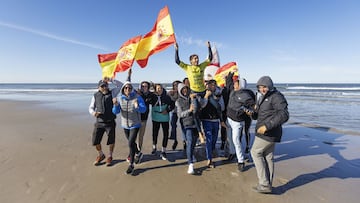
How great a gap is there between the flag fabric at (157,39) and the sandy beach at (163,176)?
2.93 meters

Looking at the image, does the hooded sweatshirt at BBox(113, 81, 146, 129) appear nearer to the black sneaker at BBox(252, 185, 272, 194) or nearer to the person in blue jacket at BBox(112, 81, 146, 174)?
the person in blue jacket at BBox(112, 81, 146, 174)

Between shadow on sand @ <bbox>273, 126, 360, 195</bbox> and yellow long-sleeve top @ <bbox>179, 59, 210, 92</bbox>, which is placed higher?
yellow long-sleeve top @ <bbox>179, 59, 210, 92</bbox>

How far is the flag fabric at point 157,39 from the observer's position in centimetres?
542

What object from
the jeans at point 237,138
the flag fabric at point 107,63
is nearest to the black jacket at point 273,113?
the jeans at point 237,138

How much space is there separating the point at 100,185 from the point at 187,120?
2.20 m

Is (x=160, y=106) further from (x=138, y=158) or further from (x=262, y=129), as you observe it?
(x=262, y=129)

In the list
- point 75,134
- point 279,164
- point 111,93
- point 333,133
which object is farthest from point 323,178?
point 75,134

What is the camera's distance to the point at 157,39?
5.67 meters

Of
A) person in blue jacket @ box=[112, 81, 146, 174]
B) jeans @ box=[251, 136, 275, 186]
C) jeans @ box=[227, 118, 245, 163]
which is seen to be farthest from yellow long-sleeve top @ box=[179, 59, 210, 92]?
jeans @ box=[251, 136, 275, 186]

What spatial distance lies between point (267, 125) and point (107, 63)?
4.95m

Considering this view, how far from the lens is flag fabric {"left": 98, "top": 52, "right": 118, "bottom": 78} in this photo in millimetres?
5820

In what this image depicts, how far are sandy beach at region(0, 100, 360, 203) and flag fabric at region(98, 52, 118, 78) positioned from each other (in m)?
2.34

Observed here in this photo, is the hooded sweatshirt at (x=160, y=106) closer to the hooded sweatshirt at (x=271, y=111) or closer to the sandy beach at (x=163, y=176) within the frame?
the sandy beach at (x=163, y=176)

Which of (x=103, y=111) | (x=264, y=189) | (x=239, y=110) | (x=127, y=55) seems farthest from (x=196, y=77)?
(x=264, y=189)
